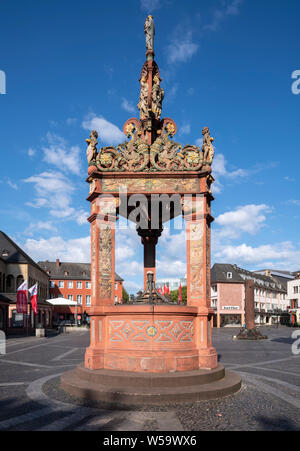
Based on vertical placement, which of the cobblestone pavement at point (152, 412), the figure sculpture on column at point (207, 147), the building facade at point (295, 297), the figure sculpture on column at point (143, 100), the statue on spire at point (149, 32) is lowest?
the building facade at point (295, 297)

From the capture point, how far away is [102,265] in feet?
33.8

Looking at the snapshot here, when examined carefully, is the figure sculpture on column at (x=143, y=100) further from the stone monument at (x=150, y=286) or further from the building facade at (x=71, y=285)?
the building facade at (x=71, y=285)

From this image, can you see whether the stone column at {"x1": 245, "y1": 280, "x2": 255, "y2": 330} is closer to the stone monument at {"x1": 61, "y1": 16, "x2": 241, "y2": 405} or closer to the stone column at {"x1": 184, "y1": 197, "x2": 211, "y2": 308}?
the stone monument at {"x1": 61, "y1": 16, "x2": 241, "y2": 405}

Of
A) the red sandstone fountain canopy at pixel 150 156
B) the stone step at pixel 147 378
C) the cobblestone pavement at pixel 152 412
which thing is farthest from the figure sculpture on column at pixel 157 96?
the cobblestone pavement at pixel 152 412

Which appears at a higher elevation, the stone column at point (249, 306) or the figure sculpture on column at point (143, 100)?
the figure sculpture on column at point (143, 100)

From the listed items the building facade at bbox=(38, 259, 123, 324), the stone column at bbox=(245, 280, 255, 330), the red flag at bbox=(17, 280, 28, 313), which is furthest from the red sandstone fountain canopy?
the building facade at bbox=(38, 259, 123, 324)

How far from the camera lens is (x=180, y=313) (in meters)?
9.52

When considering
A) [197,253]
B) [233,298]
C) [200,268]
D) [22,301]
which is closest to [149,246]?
[197,253]

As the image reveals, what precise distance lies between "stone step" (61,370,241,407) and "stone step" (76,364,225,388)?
0.10 metres

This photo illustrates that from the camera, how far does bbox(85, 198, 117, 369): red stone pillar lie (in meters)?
9.77

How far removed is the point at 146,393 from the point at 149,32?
1008 centimetres

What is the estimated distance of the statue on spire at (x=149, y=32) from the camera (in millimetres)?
11961

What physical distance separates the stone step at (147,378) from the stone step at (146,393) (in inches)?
3.9
